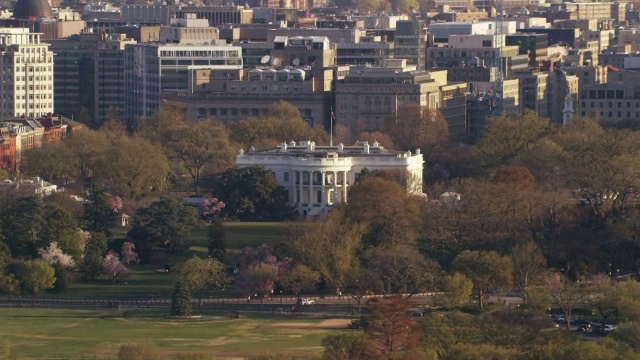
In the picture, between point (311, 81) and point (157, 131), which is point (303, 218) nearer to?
point (157, 131)

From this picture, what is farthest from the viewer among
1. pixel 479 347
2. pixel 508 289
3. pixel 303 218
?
pixel 303 218

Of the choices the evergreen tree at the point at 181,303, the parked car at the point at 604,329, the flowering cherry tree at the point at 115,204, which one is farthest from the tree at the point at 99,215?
the parked car at the point at 604,329

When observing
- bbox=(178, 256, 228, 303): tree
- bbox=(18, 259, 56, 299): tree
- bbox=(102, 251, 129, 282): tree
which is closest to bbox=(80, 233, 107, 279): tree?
bbox=(102, 251, 129, 282): tree

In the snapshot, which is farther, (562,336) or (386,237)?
(386,237)

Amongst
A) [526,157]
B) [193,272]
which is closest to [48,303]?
[193,272]

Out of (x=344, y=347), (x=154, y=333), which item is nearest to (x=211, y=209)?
(x=154, y=333)

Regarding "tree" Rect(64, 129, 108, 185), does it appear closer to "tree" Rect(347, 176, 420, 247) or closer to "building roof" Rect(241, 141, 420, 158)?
"building roof" Rect(241, 141, 420, 158)

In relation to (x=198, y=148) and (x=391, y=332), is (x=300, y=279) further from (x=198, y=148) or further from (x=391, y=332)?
(x=198, y=148)
